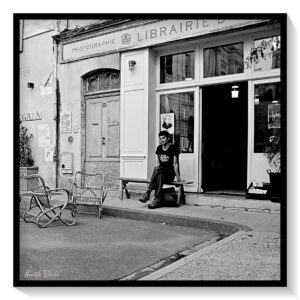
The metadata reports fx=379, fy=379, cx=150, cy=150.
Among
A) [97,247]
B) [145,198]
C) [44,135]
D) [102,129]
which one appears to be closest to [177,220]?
[145,198]

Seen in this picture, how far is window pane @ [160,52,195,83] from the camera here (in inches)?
219

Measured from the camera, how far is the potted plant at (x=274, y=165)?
3777 millimetres

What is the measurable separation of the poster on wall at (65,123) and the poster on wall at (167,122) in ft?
5.40

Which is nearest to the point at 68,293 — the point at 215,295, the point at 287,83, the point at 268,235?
the point at 215,295

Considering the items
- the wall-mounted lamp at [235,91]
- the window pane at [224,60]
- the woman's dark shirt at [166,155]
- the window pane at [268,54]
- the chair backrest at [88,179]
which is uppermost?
the window pane at [224,60]

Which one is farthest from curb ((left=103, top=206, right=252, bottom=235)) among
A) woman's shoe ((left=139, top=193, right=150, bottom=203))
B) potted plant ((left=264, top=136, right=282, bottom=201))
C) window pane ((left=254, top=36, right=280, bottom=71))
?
window pane ((left=254, top=36, right=280, bottom=71))

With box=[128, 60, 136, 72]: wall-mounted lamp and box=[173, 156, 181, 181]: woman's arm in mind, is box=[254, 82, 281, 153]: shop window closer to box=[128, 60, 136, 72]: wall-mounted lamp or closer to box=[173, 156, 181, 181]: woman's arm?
box=[173, 156, 181, 181]: woman's arm

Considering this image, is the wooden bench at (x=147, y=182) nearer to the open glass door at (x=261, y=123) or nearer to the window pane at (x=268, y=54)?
the open glass door at (x=261, y=123)

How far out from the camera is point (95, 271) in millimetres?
3041

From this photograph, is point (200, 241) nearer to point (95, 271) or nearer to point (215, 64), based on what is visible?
point (95, 271)

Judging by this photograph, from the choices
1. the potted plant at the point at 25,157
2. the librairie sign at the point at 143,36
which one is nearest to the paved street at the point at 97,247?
the potted plant at the point at 25,157
